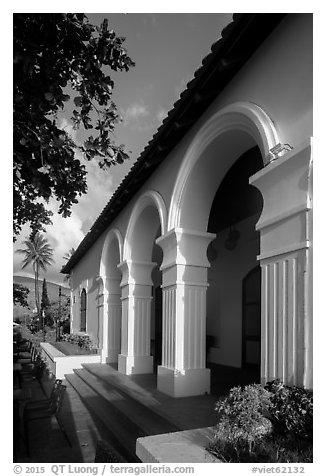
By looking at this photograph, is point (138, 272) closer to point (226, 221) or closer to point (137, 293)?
point (137, 293)

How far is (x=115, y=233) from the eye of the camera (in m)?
13.1

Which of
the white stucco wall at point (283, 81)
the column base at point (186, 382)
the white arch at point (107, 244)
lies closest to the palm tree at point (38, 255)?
the white arch at point (107, 244)

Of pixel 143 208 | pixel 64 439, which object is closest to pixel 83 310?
pixel 143 208

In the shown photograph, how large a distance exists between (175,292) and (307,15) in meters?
5.03

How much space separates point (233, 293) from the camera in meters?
12.5

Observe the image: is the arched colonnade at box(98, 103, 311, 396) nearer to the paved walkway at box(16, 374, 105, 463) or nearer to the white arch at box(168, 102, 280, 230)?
the white arch at box(168, 102, 280, 230)

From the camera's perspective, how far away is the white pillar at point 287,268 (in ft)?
14.0

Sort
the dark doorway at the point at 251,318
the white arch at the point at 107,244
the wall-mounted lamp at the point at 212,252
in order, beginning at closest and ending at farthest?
the dark doorway at the point at 251,318 < the white arch at the point at 107,244 < the wall-mounted lamp at the point at 212,252

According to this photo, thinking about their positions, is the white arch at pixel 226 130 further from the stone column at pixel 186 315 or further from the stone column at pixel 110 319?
the stone column at pixel 110 319

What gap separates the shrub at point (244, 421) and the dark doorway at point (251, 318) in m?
7.56

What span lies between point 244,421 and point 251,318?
8.13 m
